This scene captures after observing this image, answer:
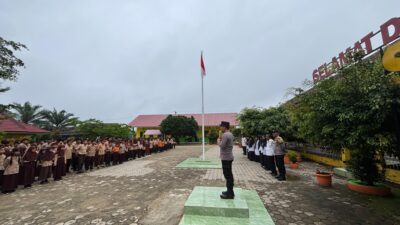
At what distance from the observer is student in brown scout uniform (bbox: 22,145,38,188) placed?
7.20 m

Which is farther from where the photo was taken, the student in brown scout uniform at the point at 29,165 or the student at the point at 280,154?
the student at the point at 280,154

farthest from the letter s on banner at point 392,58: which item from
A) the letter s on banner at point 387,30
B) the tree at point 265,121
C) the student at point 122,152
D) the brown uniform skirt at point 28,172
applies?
the student at point 122,152

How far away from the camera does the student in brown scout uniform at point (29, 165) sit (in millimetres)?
7199

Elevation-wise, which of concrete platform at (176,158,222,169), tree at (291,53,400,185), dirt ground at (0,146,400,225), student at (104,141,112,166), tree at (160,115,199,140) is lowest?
dirt ground at (0,146,400,225)

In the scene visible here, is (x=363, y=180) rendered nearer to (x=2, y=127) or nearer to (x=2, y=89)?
(x=2, y=89)

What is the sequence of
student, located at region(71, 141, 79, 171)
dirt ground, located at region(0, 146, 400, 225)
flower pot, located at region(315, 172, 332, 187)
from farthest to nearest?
1. student, located at region(71, 141, 79, 171)
2. flower pot, located at region(315, 172, 332, 187)
3. dirt ground, located at region(0, 146, 400, 225)

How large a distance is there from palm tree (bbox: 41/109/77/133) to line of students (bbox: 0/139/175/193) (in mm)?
19005

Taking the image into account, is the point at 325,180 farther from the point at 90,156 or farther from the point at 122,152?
the point at 122,152

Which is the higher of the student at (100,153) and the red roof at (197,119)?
the red roof at (197,119)

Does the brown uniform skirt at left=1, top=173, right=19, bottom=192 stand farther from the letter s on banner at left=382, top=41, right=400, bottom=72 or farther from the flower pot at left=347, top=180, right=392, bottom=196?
the flower pot at left=347, top=180, right=392, bottom=196

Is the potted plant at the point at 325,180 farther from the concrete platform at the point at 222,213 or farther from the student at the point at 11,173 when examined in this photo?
the student at the point at 11,173

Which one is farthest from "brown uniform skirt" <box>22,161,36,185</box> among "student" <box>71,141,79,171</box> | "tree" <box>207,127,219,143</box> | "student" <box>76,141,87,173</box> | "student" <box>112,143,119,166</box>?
"tree" <box>207,127,219,143</box>

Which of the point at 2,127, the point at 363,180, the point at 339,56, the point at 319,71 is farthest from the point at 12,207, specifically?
the point at 2,127

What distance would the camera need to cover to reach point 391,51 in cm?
367
